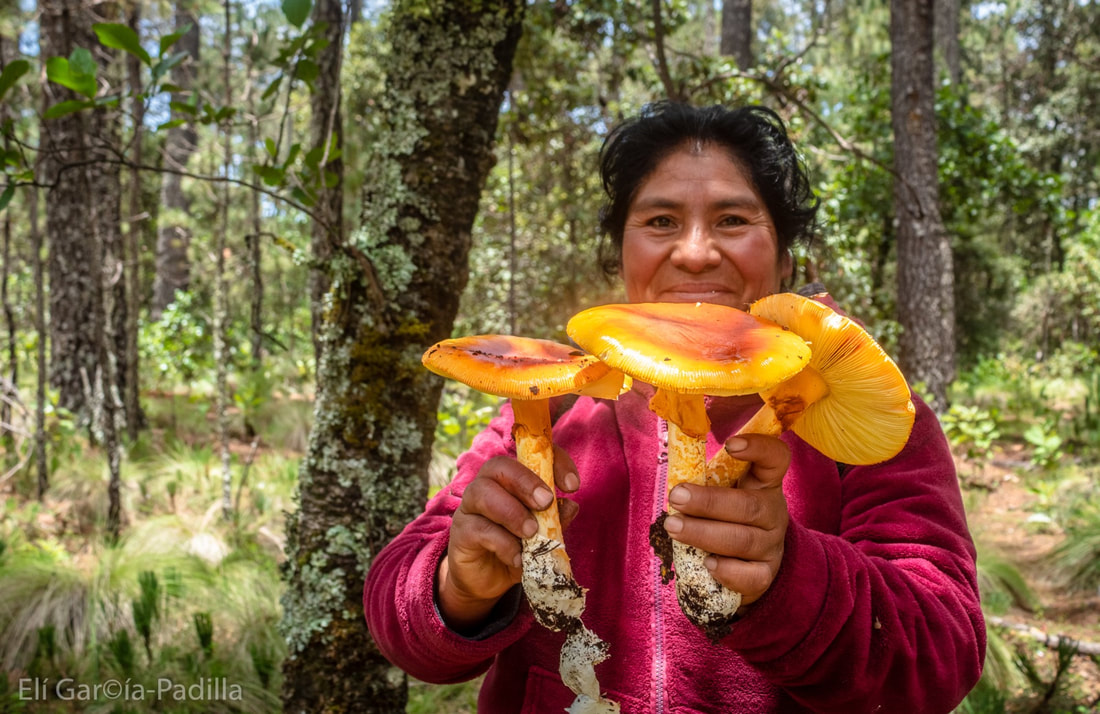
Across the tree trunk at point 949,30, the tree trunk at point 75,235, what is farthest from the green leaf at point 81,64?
the tree trunk at point 949,30

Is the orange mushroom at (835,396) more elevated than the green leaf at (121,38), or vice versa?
the green leaf at (121,38)

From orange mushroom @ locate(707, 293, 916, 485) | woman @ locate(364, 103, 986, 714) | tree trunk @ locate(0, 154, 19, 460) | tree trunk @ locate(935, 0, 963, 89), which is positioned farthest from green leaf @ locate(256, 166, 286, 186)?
tree trunk @ locate(935, 0, 963, 89)

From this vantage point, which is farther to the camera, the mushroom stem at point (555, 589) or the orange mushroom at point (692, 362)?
the mushroom stem at point (555, 589)

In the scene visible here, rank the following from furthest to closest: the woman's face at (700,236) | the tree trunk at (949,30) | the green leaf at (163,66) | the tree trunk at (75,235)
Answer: the tree trunk at (949,30), the tree trunk at (75,235), the green leaf at (163,66), the woman's face at (700,236)

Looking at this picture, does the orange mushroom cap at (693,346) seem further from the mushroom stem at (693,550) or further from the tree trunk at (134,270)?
the tree trunk at (134,270)

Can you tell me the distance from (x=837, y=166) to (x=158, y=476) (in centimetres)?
872

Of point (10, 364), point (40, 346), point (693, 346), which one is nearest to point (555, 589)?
point (693, 346)

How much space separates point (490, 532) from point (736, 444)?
45cm

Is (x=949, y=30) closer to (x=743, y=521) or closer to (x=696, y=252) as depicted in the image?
(x=696, y=252)

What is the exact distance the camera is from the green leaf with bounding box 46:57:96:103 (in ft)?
5.45

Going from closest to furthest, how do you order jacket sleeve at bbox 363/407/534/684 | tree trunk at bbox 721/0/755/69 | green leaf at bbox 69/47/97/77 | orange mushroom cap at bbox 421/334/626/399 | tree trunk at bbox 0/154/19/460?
orange mushroom cap at bbox 421/334/626/399, jacket sleeve at bbox 363/407/534/684, green leaf at bbox 69/47/97/77, tree trunk at bbox 0/154/19/460, tree trunk at bbox 721/0/755/69

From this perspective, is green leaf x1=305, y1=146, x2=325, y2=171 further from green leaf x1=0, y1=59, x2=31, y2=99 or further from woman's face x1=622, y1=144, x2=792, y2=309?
woman's face x1=622, y1=144, x2=792, y2=309

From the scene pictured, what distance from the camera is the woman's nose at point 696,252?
138 cm

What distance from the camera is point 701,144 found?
154 cm
